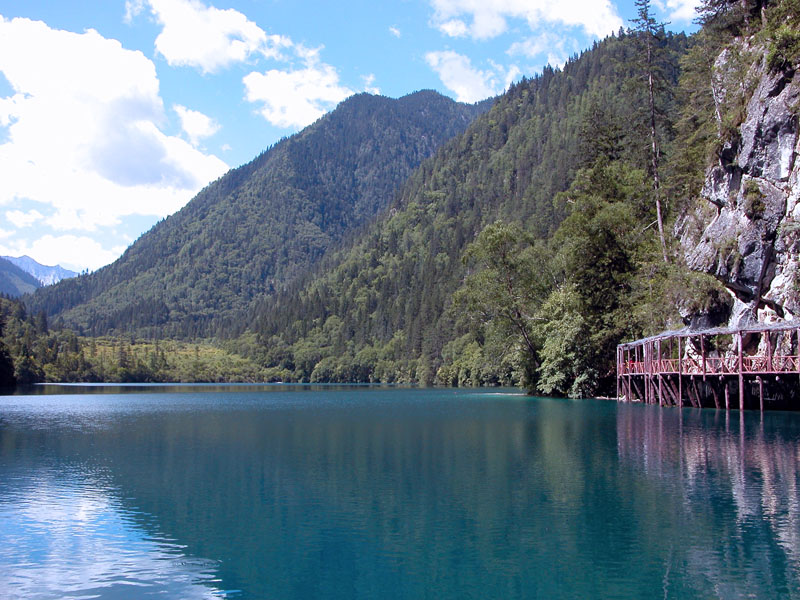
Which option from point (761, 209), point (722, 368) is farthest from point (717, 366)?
point (761, 209)

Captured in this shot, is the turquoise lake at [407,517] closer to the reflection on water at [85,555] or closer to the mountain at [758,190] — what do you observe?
the reflection on water at [85,555]

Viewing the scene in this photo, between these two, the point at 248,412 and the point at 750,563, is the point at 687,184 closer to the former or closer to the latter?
the point at 248,412

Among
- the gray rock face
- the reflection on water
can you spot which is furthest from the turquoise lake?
the gray rock face

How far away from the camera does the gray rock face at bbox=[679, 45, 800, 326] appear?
44.2 meters

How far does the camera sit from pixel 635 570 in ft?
43.5

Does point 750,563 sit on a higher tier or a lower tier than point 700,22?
lower

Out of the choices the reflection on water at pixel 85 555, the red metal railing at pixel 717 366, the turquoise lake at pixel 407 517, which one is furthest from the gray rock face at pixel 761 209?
the reflection on water at pixel 85 555

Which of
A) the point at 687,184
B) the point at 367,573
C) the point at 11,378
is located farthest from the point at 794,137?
A: the point at 11,378

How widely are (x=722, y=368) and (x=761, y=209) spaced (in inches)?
438

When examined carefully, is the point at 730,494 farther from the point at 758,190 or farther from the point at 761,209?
the point at 758,190

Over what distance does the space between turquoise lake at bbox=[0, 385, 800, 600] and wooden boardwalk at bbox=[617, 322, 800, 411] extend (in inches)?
459

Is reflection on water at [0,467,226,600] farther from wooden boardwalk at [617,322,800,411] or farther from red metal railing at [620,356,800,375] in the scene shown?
red metal railing at [620,356,800,375]

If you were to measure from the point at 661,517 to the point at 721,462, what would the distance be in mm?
9284

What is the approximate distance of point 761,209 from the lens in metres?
46.2
